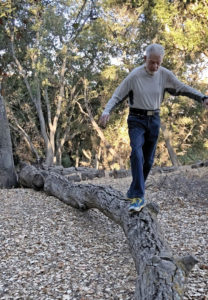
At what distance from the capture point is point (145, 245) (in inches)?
117

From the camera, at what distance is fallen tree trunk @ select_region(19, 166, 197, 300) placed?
7.36ft

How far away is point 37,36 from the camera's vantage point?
1686cm

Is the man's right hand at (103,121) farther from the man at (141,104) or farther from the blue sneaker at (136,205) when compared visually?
the blue sneaker at (136,205)

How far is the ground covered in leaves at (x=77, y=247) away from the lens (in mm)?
2906

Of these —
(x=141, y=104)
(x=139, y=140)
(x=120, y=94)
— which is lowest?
(x=139, y=140)

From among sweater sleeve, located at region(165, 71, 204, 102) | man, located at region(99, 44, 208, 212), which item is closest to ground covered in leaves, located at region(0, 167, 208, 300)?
man, located at region(99, 44, 208, 212)

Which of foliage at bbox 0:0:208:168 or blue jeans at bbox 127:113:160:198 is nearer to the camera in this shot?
blue jeans at bbox 127:113:160:198

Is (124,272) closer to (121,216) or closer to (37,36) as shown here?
(121,216)

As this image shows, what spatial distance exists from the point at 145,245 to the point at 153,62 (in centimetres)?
174

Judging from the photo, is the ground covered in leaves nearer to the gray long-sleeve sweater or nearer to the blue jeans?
the blue jeans

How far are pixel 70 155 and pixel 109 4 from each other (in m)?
12.5

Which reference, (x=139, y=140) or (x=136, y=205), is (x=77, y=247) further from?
(x=139, y=140)

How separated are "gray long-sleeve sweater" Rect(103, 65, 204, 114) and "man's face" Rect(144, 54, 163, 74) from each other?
90 millimetres

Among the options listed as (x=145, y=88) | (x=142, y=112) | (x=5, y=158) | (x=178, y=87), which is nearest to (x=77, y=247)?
(x=142, y=112)
